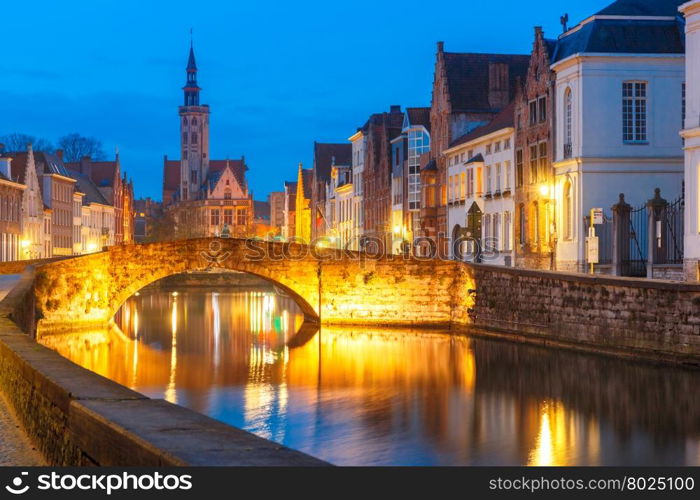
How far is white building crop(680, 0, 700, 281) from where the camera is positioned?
2503 centimetres

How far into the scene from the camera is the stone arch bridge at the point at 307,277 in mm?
37219

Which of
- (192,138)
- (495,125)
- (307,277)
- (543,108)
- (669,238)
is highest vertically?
(192,138)

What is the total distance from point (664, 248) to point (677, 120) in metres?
6.76

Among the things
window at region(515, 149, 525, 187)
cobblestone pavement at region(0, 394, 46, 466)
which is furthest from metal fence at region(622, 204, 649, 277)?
cobblestone pavement at region(0, 394, 46, 466)

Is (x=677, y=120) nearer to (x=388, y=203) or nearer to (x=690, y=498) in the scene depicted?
(x=690, y=498)

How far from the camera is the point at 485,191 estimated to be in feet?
145

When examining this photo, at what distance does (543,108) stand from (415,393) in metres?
15.9

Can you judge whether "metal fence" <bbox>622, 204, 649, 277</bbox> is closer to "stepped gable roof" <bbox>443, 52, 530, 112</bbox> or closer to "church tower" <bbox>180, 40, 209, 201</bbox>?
"stepped gable roof" <bbox>443, 52, 530, 112</bbox>

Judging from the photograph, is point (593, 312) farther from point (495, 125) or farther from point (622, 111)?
point (495, 125)

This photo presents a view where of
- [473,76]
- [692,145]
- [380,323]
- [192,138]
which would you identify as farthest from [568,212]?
[192,138]

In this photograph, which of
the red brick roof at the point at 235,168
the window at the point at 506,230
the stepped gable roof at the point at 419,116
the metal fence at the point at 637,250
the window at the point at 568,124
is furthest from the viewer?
the red brick roof at the point at 235,168

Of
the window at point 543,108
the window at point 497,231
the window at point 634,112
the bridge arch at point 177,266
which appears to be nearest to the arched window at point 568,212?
the window at point 634,112

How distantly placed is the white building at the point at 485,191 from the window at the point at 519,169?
0.44 metres

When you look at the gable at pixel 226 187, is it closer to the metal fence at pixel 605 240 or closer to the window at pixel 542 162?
the window at pixel 542 162
